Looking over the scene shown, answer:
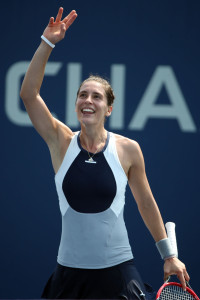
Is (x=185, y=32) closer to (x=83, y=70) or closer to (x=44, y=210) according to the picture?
(x=83, y=70)

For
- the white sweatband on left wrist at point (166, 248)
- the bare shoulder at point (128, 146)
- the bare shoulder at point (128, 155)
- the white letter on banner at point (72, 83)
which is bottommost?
the white sweatband on left wrist at point (166, 248)

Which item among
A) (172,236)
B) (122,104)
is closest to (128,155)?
(172,236)

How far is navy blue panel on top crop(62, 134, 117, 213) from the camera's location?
2.37 metres

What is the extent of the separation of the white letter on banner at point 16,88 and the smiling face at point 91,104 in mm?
1937

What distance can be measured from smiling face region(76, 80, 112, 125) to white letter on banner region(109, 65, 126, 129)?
1784 mm

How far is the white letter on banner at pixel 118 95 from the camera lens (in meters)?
4.37

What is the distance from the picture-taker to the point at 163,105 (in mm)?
4383

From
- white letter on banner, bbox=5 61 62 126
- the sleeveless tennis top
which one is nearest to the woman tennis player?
the sleeveless tennis top

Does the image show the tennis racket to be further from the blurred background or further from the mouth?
the blurred background

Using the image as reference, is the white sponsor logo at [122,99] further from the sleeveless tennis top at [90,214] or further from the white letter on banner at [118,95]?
the sleeveless tennis top at [90,214]

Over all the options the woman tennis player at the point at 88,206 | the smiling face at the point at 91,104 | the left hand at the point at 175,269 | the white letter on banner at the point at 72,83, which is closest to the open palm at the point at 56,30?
the woman tennis player at the point at 88,206

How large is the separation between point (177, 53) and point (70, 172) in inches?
93.8

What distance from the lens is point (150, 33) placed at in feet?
14.4

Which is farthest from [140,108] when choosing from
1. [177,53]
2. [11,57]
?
[11,57]
